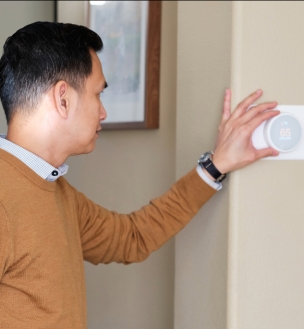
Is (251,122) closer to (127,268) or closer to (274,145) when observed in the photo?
(274,145)

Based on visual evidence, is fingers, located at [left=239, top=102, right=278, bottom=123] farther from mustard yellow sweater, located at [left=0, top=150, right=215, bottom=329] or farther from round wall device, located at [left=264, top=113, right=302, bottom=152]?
mustard yellow sweater, located at [left=0, top=150, right=215, bottom=329]

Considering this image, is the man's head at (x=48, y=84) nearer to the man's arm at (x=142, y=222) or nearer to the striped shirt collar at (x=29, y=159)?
the striped shirt collar at (x=29, y=159)

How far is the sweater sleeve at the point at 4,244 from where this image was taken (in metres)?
0.85

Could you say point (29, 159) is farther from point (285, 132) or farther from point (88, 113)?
point (285, 132)

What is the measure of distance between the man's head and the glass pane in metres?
0.55

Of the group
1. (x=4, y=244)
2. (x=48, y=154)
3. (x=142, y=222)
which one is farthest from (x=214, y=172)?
(x=4, y=244)

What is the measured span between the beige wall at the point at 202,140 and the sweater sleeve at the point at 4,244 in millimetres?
435

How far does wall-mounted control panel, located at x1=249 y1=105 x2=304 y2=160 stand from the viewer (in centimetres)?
Result: 98

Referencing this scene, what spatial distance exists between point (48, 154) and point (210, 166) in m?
0.34

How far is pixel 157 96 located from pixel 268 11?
1.92 ft

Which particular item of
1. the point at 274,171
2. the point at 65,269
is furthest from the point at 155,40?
the point at 65,269

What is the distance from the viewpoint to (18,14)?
1.43 metres

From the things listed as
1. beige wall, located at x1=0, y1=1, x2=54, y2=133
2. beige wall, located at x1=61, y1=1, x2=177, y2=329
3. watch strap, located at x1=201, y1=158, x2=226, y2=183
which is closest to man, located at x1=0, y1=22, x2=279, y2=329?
watch strap, located at x1=201, y1=158, x2=226, y2=183

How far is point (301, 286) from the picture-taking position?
3.32ft
